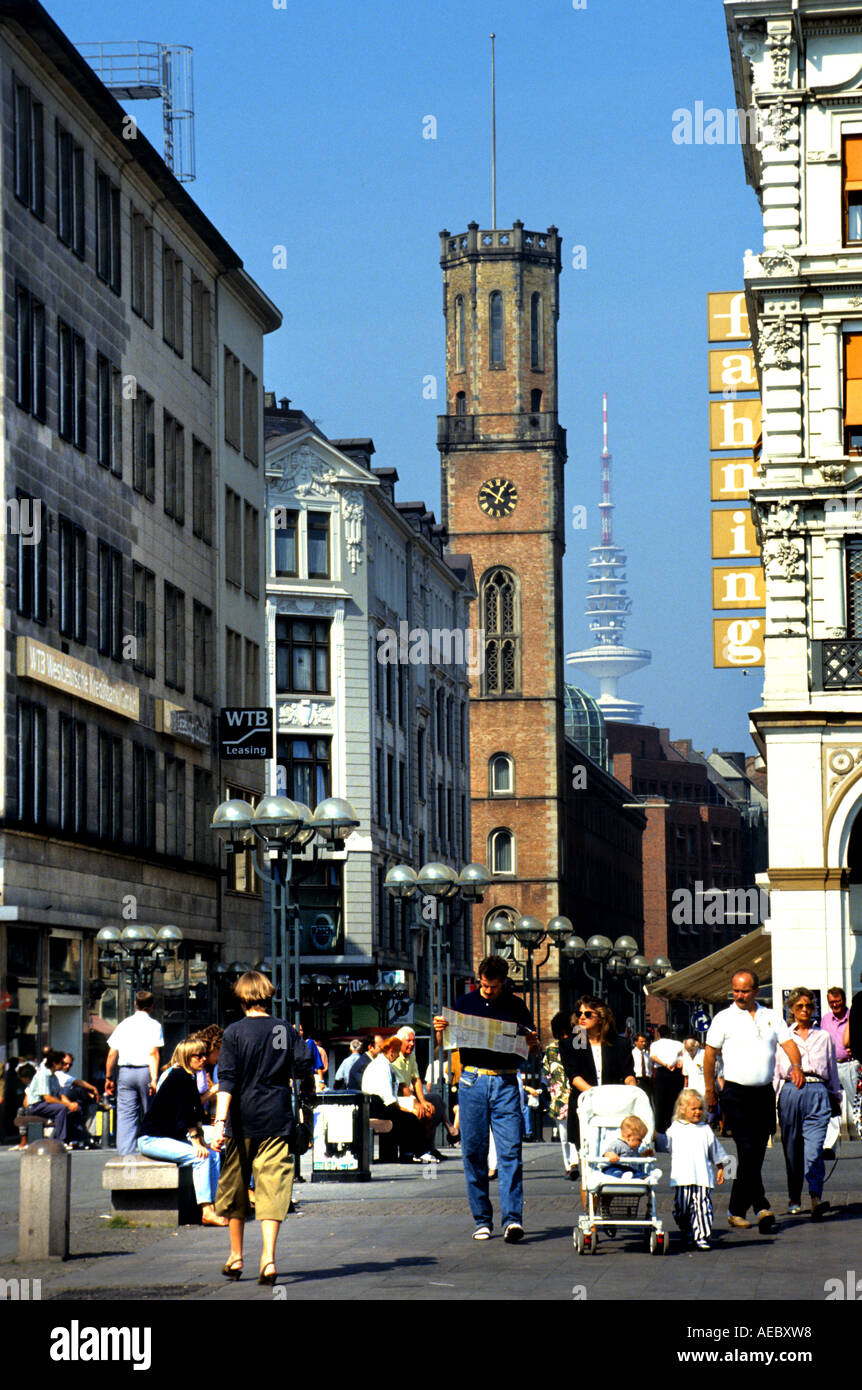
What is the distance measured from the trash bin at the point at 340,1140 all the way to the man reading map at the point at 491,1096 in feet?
24.5

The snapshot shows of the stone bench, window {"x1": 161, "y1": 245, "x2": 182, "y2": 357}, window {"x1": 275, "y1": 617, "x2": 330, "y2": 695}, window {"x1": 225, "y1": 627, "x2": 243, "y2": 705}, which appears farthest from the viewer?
window {"x1": 275, "y1": 617, "x2": 330, "y2": 695}

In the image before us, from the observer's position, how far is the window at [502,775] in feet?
367

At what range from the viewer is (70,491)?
4203cm

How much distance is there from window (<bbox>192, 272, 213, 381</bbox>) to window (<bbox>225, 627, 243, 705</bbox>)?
6.18m

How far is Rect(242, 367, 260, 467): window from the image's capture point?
193ft

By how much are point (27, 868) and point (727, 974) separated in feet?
40.6

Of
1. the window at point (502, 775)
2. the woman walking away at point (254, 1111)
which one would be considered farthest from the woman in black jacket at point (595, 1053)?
the window at point (502, 775)

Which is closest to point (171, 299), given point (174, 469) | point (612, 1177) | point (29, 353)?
point (174, 469)

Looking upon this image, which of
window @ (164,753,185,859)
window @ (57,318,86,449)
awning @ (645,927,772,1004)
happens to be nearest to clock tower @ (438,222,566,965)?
window @ (164,753,185,859)

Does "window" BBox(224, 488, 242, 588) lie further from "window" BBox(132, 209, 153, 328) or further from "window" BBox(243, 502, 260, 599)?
"window" BBox(132, 209, 153, 328)

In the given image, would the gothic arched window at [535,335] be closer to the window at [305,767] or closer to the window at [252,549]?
the window at [305,767]
